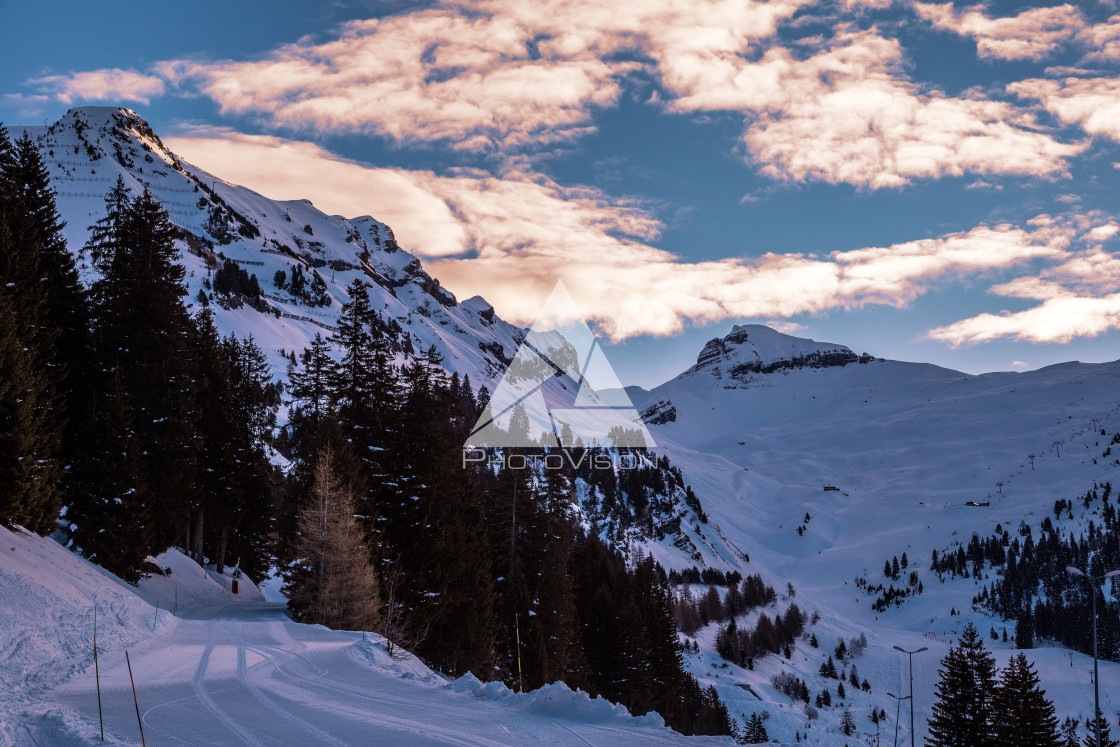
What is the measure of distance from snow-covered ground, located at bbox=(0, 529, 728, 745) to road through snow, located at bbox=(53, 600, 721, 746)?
3 cm

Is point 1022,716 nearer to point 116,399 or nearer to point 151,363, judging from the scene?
point 116,399

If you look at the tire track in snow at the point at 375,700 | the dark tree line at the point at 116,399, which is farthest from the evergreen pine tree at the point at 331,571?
the tire track in snow at the point at 375,700

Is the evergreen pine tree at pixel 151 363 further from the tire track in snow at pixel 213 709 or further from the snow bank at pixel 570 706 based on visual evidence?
the snow bank at pixel 570 706

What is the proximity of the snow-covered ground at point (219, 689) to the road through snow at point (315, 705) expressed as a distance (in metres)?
0.03

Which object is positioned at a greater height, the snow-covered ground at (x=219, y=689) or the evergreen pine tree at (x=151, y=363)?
the evergreen pine tree at (x=151, y=363)

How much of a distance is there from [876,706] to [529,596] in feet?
380

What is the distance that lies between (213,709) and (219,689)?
1.93m

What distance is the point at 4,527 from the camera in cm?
2081

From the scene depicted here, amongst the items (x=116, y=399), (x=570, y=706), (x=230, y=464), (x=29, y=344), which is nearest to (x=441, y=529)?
(x=230, y=464)

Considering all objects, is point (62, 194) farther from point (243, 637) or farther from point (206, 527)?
point (243, 637)

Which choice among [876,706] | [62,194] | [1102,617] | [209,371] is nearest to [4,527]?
[209,371]

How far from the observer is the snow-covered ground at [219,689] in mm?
11367

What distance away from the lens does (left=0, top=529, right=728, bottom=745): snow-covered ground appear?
37.3 ft

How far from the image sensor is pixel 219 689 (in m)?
14.6
